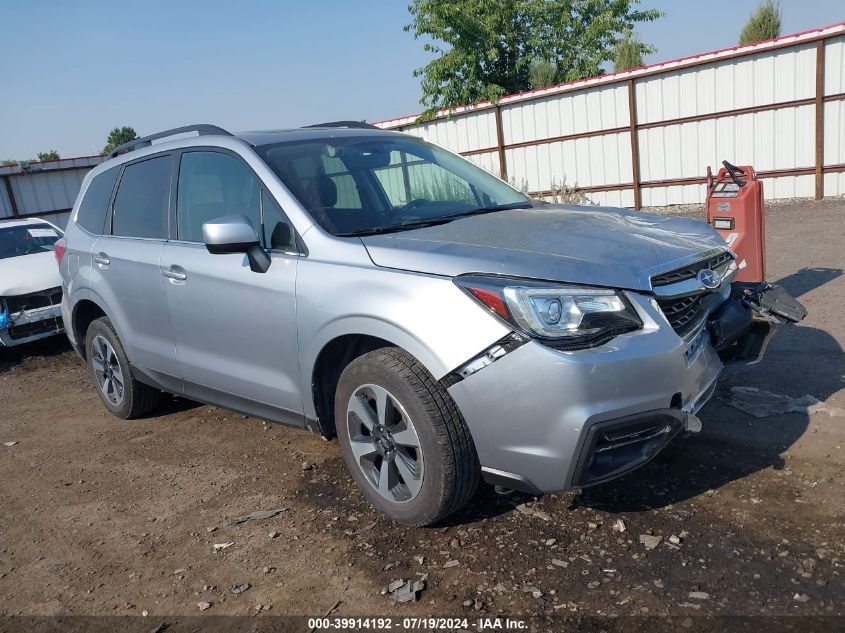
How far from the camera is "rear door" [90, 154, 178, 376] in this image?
171 inches

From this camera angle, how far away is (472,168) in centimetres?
460

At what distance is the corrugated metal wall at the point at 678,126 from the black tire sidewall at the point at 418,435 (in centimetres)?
1254

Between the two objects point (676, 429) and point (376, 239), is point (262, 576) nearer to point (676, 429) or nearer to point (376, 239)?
point (376, 239)

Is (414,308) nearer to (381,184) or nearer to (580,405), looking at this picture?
(580,405)

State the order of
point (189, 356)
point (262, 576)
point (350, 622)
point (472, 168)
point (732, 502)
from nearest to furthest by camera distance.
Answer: point (350, 622) < point (262, 576) < point (732, 502) < point (189, 356) < point (472, 168)

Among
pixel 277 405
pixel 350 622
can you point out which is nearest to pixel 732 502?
pixel 350 622

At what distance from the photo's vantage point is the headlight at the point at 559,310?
8.75 ft

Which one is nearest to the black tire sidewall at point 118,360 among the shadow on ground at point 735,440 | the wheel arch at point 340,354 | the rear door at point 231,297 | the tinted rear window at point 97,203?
the tinted rear window at point 97,203

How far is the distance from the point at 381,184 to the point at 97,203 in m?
2.47

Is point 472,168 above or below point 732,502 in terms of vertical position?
above

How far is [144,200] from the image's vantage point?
15.2 feet

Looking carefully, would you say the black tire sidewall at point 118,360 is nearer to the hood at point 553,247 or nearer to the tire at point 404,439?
the tire at point 404,439

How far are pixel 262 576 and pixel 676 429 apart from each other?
1.80 meters

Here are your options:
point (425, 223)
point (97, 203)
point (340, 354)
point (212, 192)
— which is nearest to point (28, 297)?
point (97, 203)
